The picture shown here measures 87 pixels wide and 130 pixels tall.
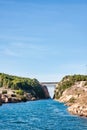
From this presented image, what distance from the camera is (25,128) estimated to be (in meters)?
95.8

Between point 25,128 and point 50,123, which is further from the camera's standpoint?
point 50,123

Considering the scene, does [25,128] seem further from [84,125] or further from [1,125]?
[84,125]

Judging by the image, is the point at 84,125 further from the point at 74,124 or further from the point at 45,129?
the point at 45,129

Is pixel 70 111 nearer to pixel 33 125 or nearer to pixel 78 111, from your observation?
pixel 78 111

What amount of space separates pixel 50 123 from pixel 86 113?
2392 cm

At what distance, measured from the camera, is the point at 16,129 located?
306 ft

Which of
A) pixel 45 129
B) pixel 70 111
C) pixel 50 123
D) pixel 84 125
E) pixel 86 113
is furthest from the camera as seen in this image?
pixel 70 111

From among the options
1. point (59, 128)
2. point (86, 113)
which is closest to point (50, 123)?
point (59, 128)

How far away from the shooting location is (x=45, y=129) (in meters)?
93.2

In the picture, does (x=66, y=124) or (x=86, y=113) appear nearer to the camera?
(x=66, y=124)

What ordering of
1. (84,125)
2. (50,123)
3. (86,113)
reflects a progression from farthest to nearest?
1. (86,113)
2. (50,123)
3. (84,125)

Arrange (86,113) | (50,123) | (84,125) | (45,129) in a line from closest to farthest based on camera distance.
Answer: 1. (45,129)
2. (84,125)
3. (50,123)
4. (86,113)

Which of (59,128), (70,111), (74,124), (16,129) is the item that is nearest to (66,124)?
(74,124)

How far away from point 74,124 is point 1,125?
2072cm
